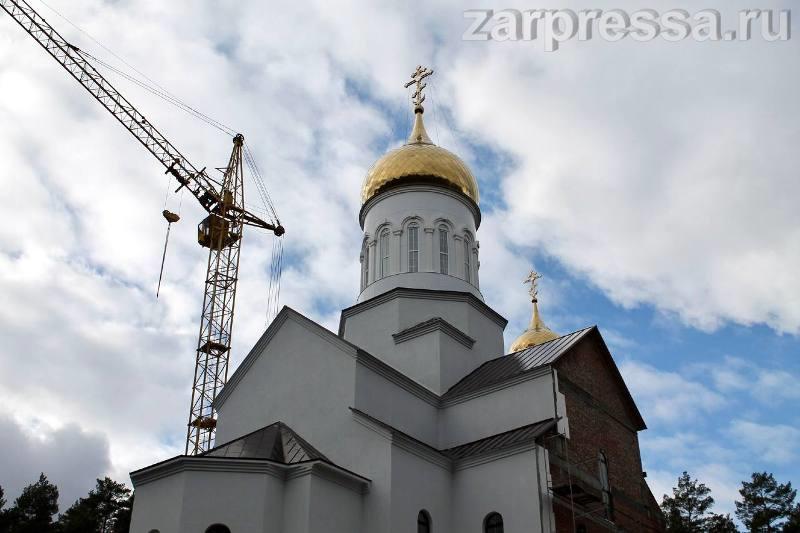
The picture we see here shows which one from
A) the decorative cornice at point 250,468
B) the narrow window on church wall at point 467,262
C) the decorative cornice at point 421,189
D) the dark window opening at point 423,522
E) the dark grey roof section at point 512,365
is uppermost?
the decorative cornice at point 421,189

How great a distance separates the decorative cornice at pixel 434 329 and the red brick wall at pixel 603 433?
10.8 feet

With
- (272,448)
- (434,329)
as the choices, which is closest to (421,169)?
(434,329)

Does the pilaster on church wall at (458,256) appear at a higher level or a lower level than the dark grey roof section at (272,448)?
higher

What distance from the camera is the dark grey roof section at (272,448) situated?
55.3 feet

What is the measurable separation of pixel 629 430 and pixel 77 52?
107ft

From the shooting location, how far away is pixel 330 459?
17922 mm

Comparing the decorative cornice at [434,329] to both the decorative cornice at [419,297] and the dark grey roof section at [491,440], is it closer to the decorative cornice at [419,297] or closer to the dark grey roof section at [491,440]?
the decorative cornice at [419,297]

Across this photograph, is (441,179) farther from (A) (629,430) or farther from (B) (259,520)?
(B) (259,520)

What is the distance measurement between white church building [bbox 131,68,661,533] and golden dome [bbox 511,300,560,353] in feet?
34.3

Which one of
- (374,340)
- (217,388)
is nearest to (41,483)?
(217,388)

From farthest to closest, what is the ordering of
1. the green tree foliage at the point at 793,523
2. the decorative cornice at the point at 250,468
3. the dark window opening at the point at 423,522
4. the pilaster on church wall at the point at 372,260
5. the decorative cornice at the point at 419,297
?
1. the green tree foliage at the point at 793,523
2. the pilaster on church wall at the point at 372,260
3. the decorative cornice at the point at 419,297
4. the dark window opening at the point at 423,522
5. the decorative cornice at the point at 250,468

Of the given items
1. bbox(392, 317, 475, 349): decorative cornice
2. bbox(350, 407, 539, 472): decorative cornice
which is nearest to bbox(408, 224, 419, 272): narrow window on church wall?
bbox(392, 317, 475, 349): decorative cornice

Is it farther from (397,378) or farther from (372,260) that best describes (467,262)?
(397,378)

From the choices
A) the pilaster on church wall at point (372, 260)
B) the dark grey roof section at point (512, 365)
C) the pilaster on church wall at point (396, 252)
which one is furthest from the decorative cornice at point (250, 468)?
the pilaster on church wall at point (372, 260)
